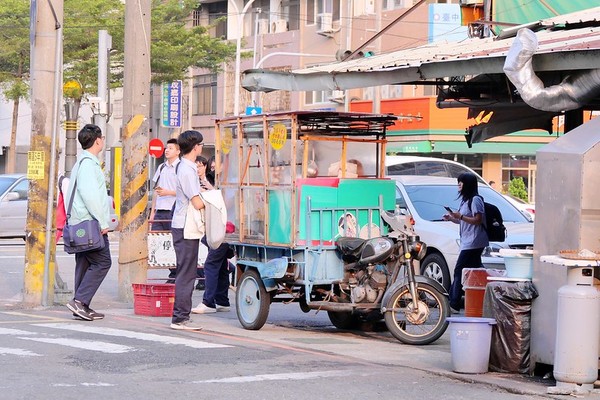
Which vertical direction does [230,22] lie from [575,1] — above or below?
above

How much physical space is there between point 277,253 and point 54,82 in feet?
12.7

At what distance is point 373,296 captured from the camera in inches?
476

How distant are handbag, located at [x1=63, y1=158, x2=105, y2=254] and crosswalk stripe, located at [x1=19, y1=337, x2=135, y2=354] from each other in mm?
1652

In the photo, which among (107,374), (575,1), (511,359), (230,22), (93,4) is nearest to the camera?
(107,374)

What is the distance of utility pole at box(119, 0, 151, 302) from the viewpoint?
1491cm

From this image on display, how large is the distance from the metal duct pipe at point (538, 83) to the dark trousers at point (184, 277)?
396cm

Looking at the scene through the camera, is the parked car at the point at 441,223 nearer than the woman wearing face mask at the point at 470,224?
No

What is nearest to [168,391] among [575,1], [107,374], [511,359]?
[107,374]

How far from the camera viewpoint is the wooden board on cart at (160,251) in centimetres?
1603

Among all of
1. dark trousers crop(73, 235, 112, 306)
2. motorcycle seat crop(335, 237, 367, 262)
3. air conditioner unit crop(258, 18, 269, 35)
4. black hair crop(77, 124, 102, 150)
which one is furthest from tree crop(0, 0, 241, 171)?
motorcycle seat crop(335, 237, 367, 262)

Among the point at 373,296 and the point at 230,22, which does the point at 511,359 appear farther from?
the point at 230,22

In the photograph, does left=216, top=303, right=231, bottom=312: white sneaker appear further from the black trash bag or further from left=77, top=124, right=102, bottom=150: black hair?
the black trash bag

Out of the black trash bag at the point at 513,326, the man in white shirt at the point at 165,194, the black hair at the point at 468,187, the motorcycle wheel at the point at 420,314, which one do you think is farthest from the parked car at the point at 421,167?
the black trash bag at the point at 513,326

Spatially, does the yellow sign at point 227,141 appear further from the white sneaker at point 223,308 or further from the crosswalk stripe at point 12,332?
the crosswalk stripe at point 12,332
